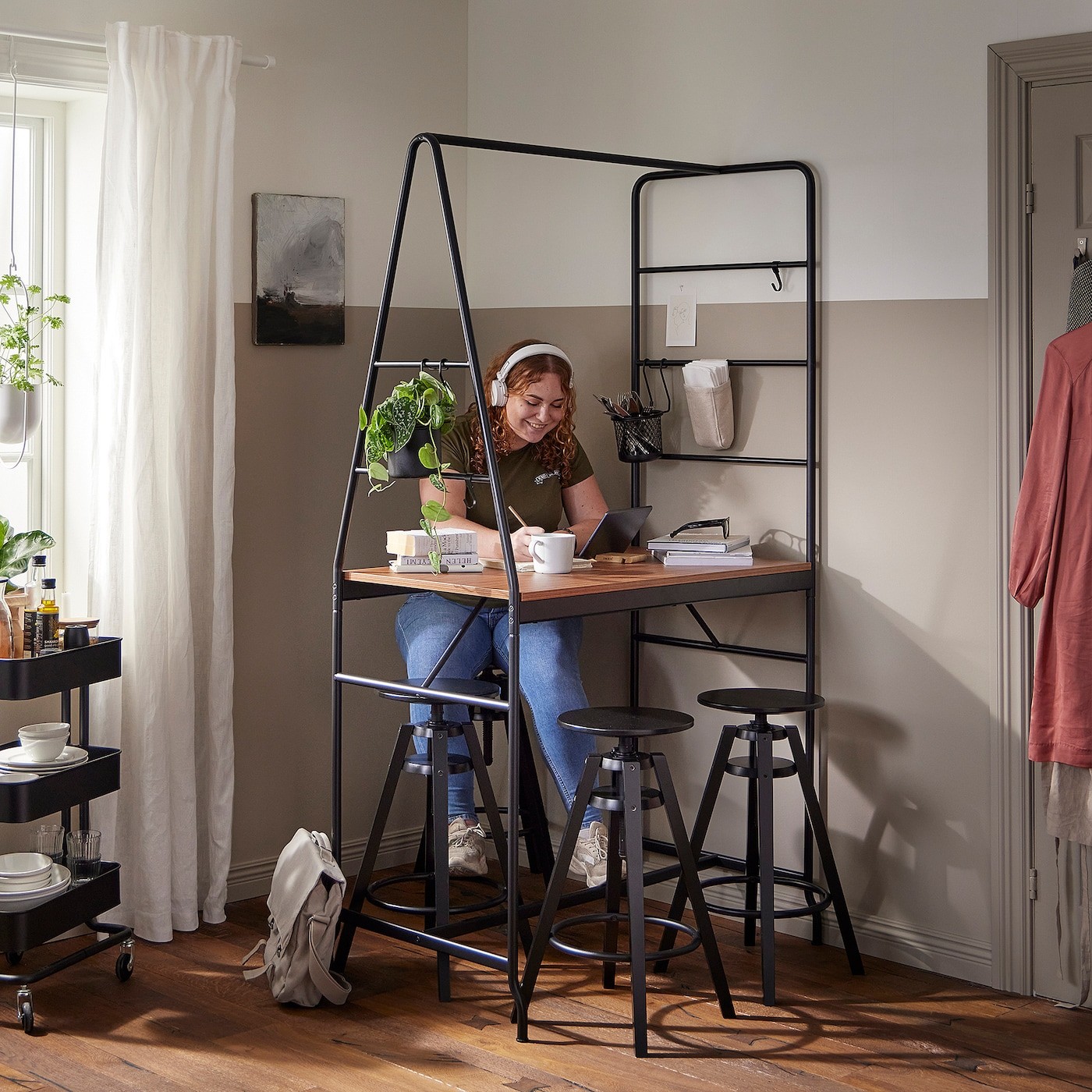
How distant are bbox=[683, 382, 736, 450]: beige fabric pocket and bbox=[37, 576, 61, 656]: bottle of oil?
1.62 m

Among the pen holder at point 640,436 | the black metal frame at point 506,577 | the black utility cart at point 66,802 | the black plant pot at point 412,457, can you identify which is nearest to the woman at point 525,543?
the pen holder at point 640,436

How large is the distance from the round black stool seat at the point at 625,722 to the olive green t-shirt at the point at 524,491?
0.71 meters

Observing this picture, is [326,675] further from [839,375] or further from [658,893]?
[839,375]

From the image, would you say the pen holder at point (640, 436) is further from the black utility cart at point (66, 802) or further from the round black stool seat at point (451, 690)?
the black utility cart at point (66, 802)

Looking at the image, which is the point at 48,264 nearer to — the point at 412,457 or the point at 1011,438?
the point at 412,457

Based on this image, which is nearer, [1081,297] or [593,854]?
[1081,297]

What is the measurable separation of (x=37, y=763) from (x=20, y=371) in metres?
0.93

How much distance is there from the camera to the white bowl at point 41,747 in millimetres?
3035

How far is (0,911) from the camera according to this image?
2914 millimetres

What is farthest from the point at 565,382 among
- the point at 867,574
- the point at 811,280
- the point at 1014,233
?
the point at 1014,233

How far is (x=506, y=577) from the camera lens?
296 cm

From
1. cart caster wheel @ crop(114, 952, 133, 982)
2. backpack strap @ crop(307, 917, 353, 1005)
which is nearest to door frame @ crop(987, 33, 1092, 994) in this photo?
backpack strap @ crop(307, 917, 353, 1005)

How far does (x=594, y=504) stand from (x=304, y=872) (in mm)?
1247

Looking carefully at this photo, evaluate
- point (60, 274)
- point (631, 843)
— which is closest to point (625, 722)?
point (631, 843)
